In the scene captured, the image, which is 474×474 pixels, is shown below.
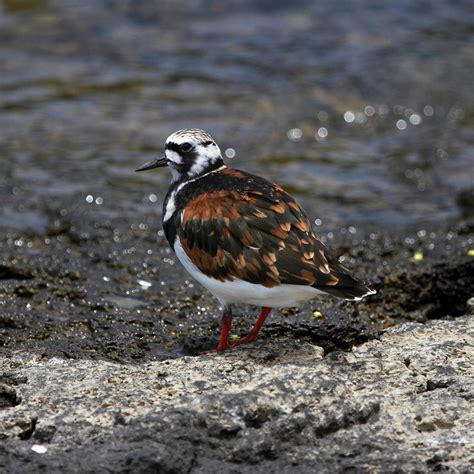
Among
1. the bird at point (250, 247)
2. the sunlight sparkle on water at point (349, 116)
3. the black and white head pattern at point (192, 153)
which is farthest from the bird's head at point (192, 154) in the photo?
the sunlight sparkle on water at point (349, 116)

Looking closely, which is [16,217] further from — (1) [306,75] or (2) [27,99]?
(1) [306,75]

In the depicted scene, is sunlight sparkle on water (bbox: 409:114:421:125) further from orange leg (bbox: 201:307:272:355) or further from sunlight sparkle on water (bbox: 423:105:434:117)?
orange leg (bbox: 201:307:272:355)

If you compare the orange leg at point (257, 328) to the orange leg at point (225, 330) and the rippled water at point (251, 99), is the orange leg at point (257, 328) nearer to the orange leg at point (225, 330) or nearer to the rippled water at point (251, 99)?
the orange leg at point (225, 330)

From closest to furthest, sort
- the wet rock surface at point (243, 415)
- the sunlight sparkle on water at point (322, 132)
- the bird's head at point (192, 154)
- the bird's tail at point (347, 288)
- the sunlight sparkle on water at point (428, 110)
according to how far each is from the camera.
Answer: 1. the wet rock surface at point (243, 415)
2. the bird's tail at point (347, 288)
3. the bird's head at point (192, 154)
4. the sunlight sparkle on water at point (322, 132)
5. the sunlight sparkle on water at point (428, 110)

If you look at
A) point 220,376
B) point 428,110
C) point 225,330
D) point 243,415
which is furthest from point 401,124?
point 243,415

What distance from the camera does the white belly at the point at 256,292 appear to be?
458cm

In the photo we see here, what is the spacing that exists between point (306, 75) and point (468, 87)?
6.19 ft

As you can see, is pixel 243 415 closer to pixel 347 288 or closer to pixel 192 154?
pixel 347 288

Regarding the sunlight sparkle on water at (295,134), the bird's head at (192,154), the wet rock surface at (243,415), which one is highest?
the bird's head at (192,154)

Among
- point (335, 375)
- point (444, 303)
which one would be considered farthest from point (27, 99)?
point (335, 375)

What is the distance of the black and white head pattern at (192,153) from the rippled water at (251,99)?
2048 mm

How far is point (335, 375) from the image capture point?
427 centimetres

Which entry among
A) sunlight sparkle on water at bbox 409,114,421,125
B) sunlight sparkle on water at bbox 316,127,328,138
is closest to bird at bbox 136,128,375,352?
sunlight sparkle on water at bbox 316,127,328,138

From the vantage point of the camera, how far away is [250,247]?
4.65 meters
